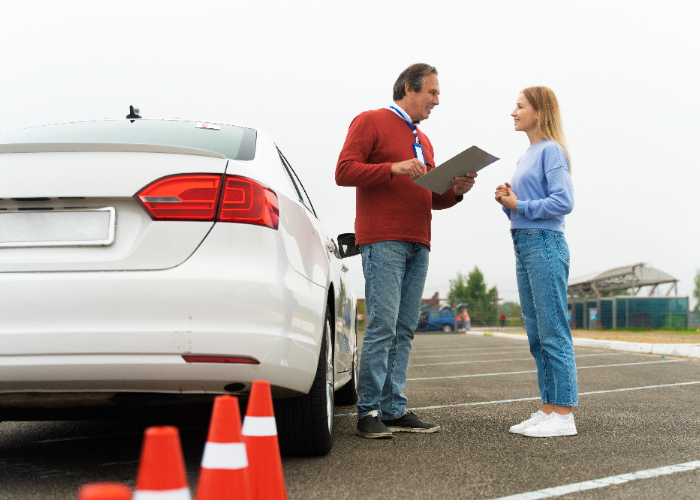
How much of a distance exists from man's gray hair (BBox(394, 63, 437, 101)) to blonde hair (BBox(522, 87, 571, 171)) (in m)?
0.63

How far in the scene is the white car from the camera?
7.22 feet

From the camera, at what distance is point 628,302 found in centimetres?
3484

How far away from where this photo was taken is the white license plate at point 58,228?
7.39 feet

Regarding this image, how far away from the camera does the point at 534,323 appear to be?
3807mm

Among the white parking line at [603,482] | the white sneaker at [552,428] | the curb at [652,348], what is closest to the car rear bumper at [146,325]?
the white parking line at [603,482]

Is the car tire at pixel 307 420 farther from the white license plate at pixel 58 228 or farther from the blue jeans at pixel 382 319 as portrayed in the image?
the white license plate at pixel 58 228

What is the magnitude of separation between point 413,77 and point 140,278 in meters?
2.35

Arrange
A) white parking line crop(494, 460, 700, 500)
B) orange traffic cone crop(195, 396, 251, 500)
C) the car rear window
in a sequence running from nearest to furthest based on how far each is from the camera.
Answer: orange traffic cone crop(195, 396, 251, 500) → white parking line crop(494, 460, 700, 500) → the car rear window

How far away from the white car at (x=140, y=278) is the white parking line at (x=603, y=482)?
3.08 feet

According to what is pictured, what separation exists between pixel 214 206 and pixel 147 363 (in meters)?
0.60

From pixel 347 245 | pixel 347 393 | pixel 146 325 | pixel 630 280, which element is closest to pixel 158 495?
pixel 146 325

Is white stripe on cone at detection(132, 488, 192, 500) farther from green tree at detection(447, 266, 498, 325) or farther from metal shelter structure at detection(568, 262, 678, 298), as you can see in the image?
green tree at detection(447, 266, 498, 325)

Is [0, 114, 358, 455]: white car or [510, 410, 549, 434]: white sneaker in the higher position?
[0, 114, 358, 455]: white car

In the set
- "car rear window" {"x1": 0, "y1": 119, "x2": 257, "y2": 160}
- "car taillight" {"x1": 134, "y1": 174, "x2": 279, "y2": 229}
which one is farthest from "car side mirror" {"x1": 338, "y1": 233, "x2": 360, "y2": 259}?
"car taillight" {"x1": 134, "y1": 174, "x2": 279, "y2": 229}
